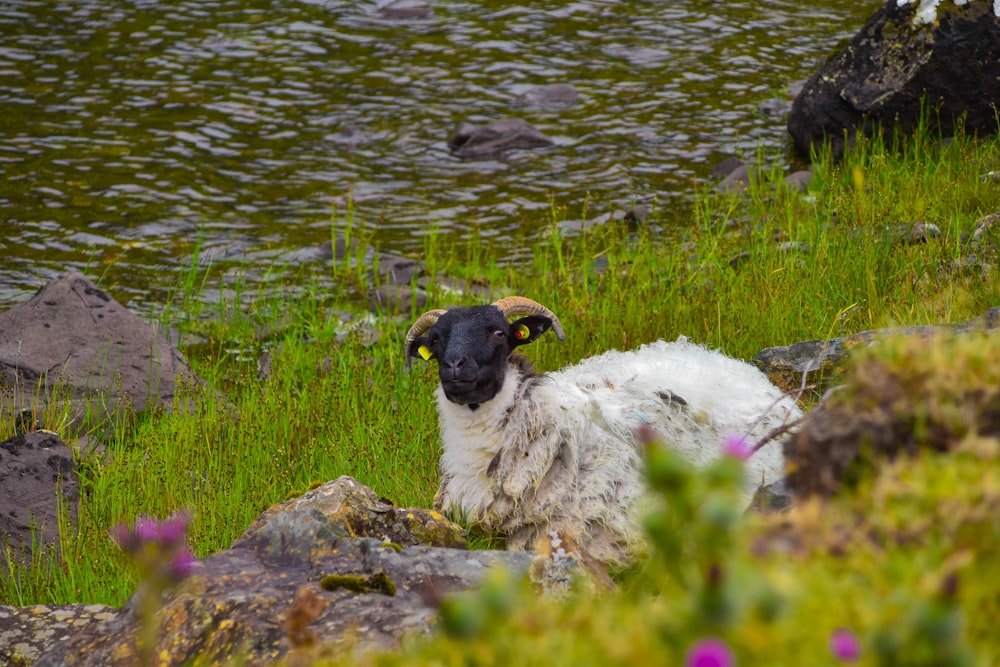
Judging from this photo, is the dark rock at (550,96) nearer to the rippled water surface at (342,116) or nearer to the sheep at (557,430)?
the rippled water surface at (342,116)

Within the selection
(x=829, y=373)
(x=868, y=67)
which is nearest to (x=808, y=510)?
(x=829, y=373)

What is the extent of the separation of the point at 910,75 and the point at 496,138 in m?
5.98

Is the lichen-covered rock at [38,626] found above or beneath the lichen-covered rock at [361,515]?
beneath

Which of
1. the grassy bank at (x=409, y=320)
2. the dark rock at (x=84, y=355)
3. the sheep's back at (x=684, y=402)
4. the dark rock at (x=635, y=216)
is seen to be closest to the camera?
the sheep's back at (x=684, y=402)

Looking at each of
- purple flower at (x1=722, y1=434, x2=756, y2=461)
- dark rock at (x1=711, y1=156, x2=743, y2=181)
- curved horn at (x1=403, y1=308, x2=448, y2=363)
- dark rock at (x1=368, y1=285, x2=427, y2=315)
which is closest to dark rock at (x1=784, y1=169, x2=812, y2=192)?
dark rock at (x1=711, y1=156, x2=743, y2=181)

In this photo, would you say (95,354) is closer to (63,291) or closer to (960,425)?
(63,291)

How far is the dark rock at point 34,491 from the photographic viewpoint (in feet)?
21.2

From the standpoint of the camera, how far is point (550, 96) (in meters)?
18.3

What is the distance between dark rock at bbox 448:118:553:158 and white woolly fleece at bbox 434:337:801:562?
10163mm

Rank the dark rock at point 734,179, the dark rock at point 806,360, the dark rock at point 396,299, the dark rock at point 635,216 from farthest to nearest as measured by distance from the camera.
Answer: the dark rock at point 734,179, the dark rock at point 635,216, the dark rock at point 396,299, the dark rock at point 806,360

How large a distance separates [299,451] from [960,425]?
5.72 meters

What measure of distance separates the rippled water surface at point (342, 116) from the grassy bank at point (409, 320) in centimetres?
234

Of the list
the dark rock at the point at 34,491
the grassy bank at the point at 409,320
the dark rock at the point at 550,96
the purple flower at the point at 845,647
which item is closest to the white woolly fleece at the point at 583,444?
the grassy bank at the point at 409,320

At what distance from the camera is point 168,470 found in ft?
23.2
